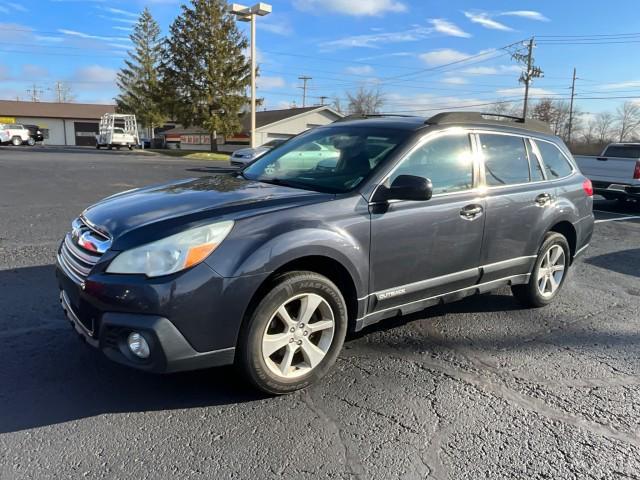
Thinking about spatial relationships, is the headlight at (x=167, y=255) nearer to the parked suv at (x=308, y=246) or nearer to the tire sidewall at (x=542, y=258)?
the parked suv at (x=308, y=246)

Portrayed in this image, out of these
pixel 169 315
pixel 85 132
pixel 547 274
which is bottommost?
pixel 547 274

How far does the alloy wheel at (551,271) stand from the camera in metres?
4.80

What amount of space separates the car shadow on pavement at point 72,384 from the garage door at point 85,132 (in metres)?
75.2

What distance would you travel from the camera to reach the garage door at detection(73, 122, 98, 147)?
71.4 metres

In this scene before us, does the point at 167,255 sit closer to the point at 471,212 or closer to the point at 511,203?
the point at 471,212

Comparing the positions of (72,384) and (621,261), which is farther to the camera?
(621,261)

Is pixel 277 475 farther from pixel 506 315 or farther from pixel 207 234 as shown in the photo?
pixel 506 315

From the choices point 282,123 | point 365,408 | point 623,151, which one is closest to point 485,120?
point 365,408

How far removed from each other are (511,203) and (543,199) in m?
0.53

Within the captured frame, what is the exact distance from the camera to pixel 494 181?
4.18 m

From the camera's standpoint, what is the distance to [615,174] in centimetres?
1180

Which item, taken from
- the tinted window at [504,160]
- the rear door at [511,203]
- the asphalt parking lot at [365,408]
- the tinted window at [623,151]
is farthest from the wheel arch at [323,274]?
the tinted window at [623,151]

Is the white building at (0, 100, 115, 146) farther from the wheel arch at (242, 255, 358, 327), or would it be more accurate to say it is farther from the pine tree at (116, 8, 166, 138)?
the wheel arch at (242, 255, 358, 327)

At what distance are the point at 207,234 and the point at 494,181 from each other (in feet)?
8.37
